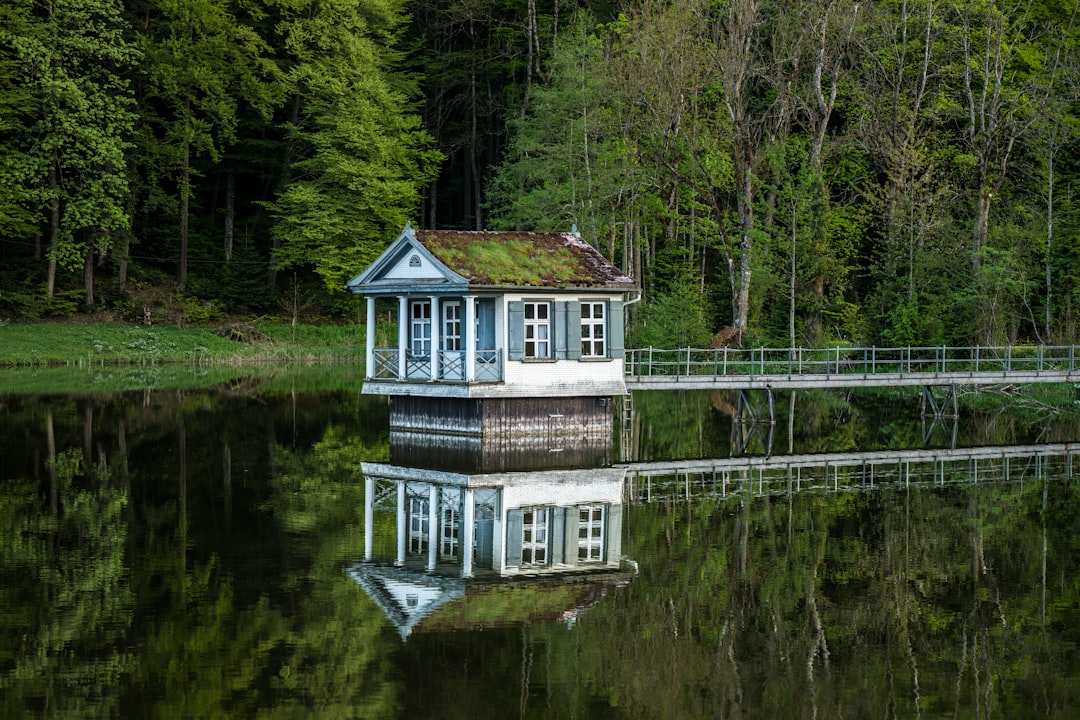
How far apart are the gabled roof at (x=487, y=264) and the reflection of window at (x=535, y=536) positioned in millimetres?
8424

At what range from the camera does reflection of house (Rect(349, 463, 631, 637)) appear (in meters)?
15.4

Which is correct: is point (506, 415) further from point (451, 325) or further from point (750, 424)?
point (750, 424)

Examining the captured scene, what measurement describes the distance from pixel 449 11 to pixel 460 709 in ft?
199

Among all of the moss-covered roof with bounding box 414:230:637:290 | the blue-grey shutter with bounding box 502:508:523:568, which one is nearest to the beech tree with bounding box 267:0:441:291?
the moss-covered roof with bounding box 414:230:637:290

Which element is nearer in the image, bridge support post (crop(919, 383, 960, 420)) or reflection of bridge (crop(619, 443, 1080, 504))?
reflection of bridge (crop(619, 443, 1080, 504))

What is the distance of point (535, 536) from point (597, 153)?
102 ft

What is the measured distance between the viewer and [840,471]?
27469 mm

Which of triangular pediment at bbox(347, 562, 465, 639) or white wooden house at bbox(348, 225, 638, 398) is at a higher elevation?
white wooden house at bbox(348, 225, 638, 398)

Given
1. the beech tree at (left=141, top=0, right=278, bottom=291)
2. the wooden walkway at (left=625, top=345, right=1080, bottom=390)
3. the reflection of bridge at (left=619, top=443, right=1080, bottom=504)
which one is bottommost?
the reflection of bridge at (left=619, top=443, right=1080, bottom=504)

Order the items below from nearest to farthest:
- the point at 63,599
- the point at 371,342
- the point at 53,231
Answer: the point at 63,599, the point at 371,342, the point at 53,231

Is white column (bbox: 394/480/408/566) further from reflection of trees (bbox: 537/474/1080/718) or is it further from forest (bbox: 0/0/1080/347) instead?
forest (bbox: 0/0/1080/347)

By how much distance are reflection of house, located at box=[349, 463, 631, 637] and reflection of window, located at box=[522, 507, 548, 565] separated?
0.6 inches

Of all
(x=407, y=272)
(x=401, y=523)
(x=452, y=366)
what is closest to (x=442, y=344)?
(x=452, y=366)

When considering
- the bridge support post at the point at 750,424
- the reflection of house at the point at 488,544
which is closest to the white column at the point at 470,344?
the reflection of house at the point at 488,544
